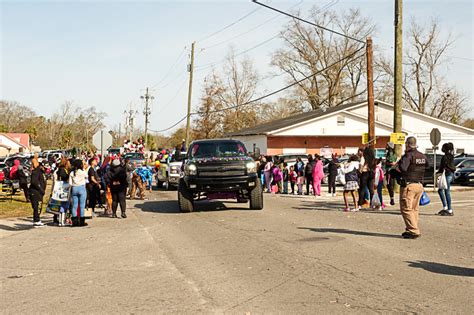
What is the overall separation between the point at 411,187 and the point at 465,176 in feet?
67.2

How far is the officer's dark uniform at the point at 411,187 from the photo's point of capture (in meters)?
10.9

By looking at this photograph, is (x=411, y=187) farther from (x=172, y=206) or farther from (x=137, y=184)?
(x=137, y=184)

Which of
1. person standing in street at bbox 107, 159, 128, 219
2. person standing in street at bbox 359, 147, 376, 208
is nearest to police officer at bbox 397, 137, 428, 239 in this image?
person standing in street at bbox 359, 147, 376, 208

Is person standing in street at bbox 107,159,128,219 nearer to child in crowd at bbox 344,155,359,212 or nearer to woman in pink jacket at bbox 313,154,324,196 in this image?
child in crowd at bbox 344,155,359,212

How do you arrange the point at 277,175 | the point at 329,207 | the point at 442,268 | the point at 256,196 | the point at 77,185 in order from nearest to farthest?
the point at 442,268, the point at 77,185, the point at 256,196, the point at 329,207, the point at 277,175

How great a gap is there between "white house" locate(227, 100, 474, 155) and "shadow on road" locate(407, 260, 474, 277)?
1502 inches

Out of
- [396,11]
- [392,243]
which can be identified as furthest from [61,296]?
[396,11]

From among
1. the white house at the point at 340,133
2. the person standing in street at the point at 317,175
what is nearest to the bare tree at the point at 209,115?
the white house at the point at 340,133

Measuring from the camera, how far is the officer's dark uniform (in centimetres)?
A: 1094

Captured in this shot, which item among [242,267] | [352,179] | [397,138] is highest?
[397,138]

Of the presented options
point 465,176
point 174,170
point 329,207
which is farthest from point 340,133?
point 329,207

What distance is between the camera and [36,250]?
11141 millimetres

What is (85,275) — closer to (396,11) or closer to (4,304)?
(4,304)

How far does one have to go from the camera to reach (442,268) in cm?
826
